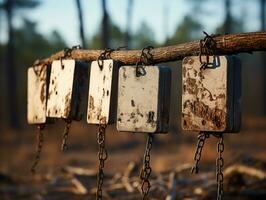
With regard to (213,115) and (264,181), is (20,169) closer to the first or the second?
(264,181)

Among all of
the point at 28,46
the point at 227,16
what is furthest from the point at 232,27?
the point at 28,46

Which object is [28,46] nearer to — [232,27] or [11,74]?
[11,74]

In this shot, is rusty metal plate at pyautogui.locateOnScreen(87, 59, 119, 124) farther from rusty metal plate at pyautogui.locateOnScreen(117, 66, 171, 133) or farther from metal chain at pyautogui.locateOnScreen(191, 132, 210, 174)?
metal chain at pyautogui.locateOnScreen(191, 132, 210, 174)

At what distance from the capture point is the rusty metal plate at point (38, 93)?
201 inches

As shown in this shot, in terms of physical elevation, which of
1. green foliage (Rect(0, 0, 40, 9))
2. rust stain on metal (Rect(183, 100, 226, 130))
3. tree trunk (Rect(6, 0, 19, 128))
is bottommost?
rust stain on metal (Rect(183, 100, 226, 130))

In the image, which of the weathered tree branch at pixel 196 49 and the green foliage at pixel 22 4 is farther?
the green foliage at pixel 22 4

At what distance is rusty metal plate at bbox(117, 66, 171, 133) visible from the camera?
3712 millimetres

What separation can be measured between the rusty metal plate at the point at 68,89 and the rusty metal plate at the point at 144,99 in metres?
0.71

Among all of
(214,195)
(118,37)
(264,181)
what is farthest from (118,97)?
(118,37)

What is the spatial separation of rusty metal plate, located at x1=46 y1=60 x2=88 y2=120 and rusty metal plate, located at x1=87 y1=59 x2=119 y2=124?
321 millimetres

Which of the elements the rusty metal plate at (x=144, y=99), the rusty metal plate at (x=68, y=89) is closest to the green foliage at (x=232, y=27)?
the rusty metal plate at (x=68, y=89)

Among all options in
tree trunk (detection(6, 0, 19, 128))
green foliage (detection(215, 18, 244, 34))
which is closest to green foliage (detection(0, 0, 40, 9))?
tree trunk (detection(6, 0, 19, 128))

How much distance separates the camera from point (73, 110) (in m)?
4.50

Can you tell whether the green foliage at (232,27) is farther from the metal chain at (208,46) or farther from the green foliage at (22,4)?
the metal chain at (208,46)
